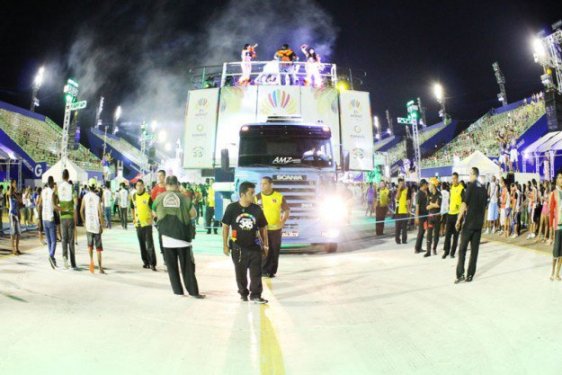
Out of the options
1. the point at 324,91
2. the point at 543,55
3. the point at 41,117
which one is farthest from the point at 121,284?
the point at 41,117

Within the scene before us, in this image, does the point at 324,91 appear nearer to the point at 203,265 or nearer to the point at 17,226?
the point at 203,265

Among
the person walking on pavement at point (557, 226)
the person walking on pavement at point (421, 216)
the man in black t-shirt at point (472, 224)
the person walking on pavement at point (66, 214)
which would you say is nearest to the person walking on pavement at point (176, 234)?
the person walking on pavement at point (66, 214)

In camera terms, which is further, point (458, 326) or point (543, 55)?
point (543, 55)

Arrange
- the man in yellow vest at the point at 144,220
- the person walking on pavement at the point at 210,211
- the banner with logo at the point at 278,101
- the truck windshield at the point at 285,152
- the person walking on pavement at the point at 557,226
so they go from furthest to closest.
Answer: the person walking on pavement at the point at 210,211 < the banner with logo at the point at 278,101 < the truck windshield at the point at 285,152 < the man in yellow vest at the point at 144,220 < the person walking on pavement at the point at 557,226

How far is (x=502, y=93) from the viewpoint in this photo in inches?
2886

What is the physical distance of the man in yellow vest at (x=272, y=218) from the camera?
986 centimetres

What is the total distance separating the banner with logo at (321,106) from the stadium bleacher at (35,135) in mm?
35683

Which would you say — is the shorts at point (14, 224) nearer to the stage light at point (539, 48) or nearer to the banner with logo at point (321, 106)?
the banner with logo at point (321, 106)

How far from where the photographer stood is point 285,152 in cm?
1362

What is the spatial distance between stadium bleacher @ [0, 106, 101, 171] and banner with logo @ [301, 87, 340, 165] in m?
35.7

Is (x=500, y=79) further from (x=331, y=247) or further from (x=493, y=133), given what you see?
(x=331, y=247)

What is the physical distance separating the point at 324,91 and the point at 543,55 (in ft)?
66.0

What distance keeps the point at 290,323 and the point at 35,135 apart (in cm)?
5372

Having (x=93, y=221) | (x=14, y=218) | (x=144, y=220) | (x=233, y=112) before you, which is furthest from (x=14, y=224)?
(x=233, y=112)
